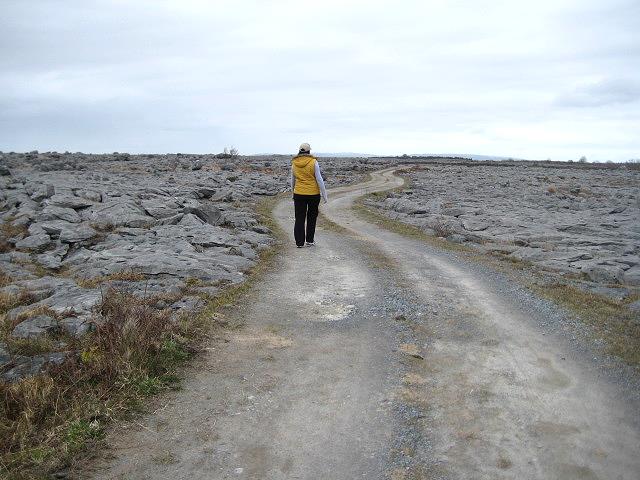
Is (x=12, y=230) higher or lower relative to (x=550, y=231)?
lower

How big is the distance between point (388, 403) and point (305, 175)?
379 inches

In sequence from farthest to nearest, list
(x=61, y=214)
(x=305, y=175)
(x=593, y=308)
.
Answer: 1. (x=61, y=214)
2. (x=305, y=175)
3. (x=593, y=308)

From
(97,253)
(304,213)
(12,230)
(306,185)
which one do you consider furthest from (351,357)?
(12,230)

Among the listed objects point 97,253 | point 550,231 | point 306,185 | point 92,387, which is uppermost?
point 306,185

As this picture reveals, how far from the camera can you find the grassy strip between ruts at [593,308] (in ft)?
26.3

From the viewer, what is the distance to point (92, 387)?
20.2 ft

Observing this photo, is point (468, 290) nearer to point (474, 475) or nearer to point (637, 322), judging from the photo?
point (637, 322)

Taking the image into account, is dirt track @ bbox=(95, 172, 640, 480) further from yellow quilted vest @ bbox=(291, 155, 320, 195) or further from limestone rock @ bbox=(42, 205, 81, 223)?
limestone rock @ bbox=(42, 205, 81, 223)

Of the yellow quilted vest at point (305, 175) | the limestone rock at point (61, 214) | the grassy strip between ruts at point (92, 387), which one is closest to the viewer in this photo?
the grassy strip between ruts at point (92, 387)

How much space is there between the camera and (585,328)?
890 cm

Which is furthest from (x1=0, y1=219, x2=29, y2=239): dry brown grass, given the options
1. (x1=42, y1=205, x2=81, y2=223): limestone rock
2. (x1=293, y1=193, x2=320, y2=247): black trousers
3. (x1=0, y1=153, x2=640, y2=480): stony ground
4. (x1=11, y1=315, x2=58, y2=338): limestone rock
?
(x1=11, y1=315, x2=58, y2=338): limestone rock

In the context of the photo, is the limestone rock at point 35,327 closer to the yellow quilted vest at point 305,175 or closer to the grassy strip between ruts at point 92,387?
the grassy strip between ruts at point 92,387

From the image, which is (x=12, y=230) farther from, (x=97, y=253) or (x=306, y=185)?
(x=306, y=185)

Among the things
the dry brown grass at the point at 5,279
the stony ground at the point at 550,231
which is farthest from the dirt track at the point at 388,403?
the dry brown grass at the point at 5,279
